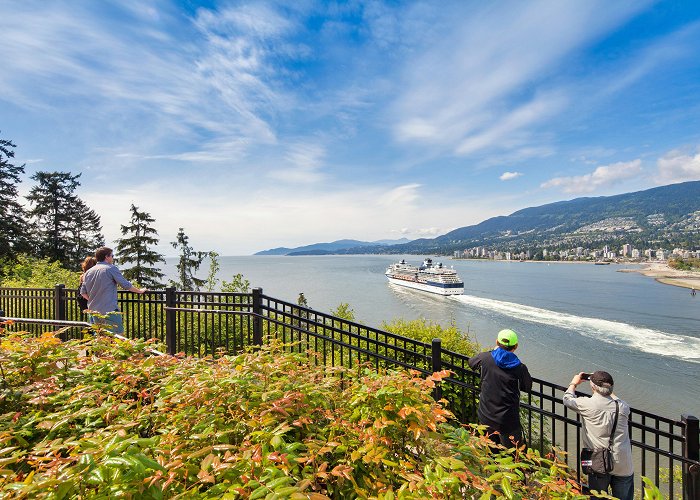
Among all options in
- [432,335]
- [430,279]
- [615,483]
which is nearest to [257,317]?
[615,483]

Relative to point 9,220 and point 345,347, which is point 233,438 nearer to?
point 345,347

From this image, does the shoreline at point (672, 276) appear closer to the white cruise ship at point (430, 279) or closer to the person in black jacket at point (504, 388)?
the white cruise ship at point (430, 279)

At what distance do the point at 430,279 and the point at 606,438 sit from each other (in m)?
65.5

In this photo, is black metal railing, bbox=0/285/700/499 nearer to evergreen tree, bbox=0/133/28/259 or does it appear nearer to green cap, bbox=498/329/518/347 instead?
green cap, bbox=498/329/518/347

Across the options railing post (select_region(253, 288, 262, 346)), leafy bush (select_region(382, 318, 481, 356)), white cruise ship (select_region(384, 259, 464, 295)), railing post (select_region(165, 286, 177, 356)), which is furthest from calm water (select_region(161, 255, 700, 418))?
railing post (select_region(165, 286, 177, 356))

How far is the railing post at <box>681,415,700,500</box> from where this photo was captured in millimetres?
3287

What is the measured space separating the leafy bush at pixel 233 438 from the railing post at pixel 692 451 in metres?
2.23

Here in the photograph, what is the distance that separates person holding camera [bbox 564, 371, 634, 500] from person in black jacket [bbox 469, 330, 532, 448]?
1.66ft

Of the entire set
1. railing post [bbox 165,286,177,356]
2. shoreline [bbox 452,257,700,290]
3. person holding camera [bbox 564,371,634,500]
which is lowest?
shoreline [bbox 452,257,700,290]

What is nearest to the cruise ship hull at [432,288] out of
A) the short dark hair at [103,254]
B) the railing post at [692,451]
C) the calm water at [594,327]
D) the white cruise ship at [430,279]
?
the white cruise ship at [430,279]

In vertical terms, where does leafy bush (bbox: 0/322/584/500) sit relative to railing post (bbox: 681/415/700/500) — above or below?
above

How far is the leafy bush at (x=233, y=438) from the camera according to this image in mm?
1370

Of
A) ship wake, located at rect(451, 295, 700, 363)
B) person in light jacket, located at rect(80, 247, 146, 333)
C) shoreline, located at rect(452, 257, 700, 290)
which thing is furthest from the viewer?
shoreline, located at rect(452, 257, 700, 290)

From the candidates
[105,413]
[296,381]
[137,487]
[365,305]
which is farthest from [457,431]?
[365,305]
